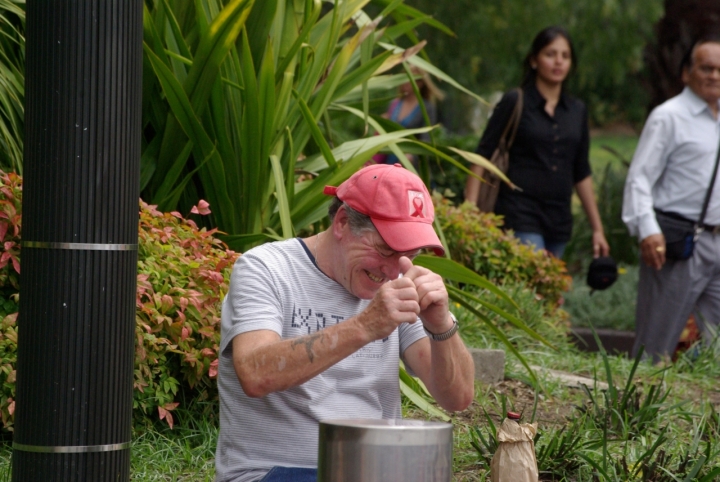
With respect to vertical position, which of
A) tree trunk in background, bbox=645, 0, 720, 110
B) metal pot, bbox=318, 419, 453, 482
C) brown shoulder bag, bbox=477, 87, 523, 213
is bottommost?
metal pot, bbox=318, 419, 453, 482

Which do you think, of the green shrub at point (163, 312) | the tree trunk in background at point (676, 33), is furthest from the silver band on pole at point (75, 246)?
the tree trunk in background at point (676, 33)

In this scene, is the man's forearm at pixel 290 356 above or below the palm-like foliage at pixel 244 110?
below

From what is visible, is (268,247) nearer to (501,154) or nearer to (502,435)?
(502,435)

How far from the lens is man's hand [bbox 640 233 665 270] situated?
544cm

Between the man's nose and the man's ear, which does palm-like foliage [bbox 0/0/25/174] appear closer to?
the man's ear

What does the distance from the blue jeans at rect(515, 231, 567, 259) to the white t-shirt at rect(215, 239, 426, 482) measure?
3901mm

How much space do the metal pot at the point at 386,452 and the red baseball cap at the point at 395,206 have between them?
2.29 ft

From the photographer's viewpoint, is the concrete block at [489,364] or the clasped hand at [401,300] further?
the concrete block at [489,364]

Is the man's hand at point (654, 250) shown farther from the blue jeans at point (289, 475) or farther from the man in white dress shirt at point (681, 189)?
the blue jeans at point (289, 475)

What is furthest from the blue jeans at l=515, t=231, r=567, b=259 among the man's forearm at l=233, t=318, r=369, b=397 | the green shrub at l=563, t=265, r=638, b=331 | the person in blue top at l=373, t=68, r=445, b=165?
the man's forearm at l=233, t=318, r=369, b=397

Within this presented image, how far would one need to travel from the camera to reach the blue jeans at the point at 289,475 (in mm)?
2410

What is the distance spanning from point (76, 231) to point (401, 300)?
0.67 meters

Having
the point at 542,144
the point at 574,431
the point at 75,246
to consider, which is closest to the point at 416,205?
the point at 75,246

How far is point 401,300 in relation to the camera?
213 centimetres
